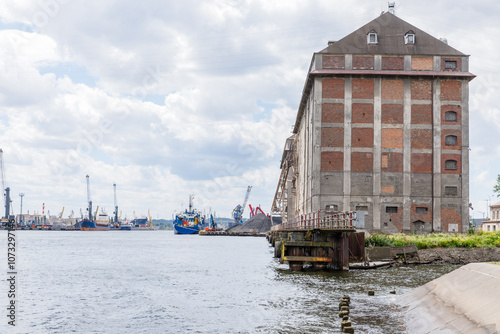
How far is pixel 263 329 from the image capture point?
18125 millimetres

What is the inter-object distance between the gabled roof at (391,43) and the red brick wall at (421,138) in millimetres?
8552

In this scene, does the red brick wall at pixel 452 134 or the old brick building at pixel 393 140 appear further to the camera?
the red brick wall at pixel 452 134

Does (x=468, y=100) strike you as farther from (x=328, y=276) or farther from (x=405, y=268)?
(x=328, y=276)


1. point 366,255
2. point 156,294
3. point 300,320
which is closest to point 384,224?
point 366,255

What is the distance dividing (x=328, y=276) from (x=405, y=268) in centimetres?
689

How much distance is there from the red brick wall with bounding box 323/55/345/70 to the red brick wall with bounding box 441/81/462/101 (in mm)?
10879

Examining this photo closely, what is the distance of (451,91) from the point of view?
5925 centimetres

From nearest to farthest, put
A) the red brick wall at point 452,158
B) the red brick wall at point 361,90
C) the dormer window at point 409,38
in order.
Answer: the red brick wall at point 452,158 → the red brick wall at point 361,90 → the dormer window at point 409,38

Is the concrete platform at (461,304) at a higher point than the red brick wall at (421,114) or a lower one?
lower

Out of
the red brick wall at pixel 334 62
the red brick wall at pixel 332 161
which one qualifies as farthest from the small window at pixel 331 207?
the red brick wall at pixel 334 62

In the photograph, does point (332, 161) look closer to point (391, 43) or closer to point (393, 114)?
point (393, 114)

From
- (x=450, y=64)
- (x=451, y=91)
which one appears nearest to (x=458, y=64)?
(x=450, y=64)

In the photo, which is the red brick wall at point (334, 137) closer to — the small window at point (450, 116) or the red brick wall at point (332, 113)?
the red brick wall at point (332, 113)

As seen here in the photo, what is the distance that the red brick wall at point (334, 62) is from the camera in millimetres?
59750
